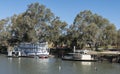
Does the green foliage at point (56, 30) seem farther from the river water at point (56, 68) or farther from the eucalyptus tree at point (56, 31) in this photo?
the river water at point (56, 68)

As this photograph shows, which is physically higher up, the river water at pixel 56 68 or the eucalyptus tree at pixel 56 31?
the eucalyptus tree at pixel 56 31

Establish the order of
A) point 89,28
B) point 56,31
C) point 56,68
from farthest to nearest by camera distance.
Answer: point 56,31
point 89,28
point 56,68

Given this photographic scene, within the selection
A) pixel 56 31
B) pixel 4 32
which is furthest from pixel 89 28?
pixel 4 32

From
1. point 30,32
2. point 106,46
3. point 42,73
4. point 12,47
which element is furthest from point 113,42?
point 42,73

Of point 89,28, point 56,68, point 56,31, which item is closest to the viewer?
point 56,68

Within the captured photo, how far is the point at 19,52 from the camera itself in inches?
5379

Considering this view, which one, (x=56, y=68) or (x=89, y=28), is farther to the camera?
(x=89, y=28)

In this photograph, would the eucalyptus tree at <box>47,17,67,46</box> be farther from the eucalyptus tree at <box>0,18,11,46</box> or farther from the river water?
the river water

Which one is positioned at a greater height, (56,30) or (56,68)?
(56,30)

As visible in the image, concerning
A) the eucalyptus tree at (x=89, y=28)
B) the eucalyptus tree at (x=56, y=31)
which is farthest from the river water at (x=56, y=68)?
the eucalyptus tree at (x=56, y=31)

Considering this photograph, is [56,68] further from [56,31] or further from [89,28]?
[56,31]

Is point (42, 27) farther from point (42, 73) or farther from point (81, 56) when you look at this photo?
point (42, 73)

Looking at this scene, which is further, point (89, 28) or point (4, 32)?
point (4, 32)

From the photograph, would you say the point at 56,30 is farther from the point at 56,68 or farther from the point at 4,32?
the point at 56,68
